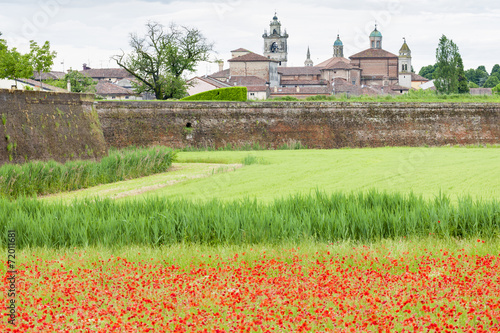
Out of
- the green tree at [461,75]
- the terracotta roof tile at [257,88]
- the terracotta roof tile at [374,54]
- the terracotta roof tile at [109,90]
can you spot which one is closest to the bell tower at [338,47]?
the terracotta roof tile at [374,54]

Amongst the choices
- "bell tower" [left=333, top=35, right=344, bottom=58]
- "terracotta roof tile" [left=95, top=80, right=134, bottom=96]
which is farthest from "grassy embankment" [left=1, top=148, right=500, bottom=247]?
"bell tower" [left=333, top=35, right=344, bottom=58]

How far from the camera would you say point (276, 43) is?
128 metres

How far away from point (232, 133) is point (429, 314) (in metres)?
21.8

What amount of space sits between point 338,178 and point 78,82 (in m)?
47.9

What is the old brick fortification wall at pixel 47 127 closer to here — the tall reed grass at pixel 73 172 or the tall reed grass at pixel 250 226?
the tall reed grass at pixel 73 172

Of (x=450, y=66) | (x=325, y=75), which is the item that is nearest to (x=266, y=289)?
(x=450, y=66)

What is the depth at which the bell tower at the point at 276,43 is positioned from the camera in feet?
416

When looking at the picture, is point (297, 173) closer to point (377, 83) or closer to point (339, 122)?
point (339, 122)

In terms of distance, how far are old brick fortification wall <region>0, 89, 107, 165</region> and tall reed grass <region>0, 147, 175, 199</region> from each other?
75 cm

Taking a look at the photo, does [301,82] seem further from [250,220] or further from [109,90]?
[250,220]

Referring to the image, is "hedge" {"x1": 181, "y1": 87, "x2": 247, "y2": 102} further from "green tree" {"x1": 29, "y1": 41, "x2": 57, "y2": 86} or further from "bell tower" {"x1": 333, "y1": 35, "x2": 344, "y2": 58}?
"bell tower" {"x1": 333, "y1": 35, "x2": 344, "y2": 58}

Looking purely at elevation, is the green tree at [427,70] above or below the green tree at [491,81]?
above

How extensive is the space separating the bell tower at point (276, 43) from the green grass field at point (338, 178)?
109 metres

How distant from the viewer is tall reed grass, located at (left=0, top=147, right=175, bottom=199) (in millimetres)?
12445
